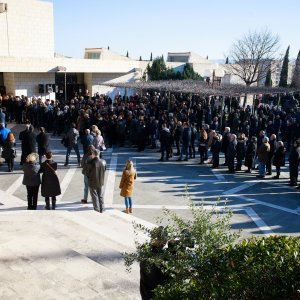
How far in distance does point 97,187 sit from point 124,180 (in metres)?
0.73

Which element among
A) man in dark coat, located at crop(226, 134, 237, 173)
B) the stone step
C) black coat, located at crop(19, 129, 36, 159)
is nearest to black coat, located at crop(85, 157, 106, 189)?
the stone step

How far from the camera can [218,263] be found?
405 cm

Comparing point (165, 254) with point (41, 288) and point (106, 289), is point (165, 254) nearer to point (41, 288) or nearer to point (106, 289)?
point (106, 289)

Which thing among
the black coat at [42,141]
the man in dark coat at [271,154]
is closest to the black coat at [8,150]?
the black coat at [42,141]

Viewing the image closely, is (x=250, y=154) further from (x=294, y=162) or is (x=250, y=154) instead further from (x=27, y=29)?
(x=27, y=29)

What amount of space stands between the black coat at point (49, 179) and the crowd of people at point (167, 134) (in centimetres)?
84

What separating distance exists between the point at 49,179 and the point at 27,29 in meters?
25.3

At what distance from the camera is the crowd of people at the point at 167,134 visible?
1365cm

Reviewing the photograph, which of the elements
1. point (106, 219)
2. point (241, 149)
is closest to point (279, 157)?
point (241, 149)

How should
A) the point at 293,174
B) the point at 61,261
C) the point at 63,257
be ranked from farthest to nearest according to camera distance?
the point at 293,174 → the point at 63,257 → the point at 61,261

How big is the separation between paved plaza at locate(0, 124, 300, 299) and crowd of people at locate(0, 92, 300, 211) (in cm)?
59

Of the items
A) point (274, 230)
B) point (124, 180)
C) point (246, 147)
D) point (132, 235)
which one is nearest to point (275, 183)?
point (246, 147)

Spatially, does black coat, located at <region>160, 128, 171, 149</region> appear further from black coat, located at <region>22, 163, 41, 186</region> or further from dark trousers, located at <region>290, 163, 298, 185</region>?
black coat, located at <region>22, 163, 41, 186</region>

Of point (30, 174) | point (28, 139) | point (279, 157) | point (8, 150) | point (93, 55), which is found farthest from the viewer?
point (93, 55)
